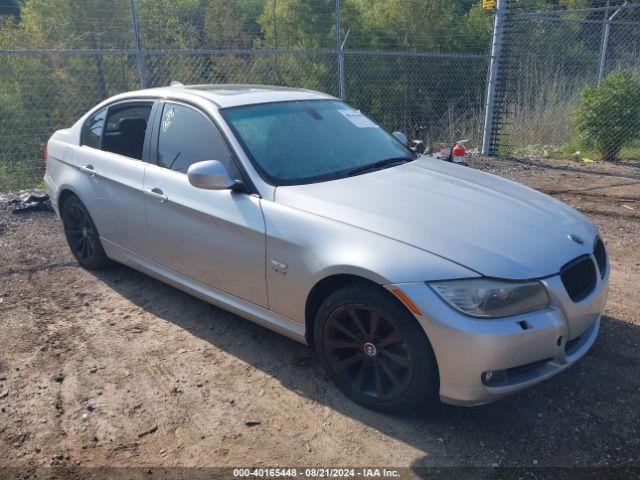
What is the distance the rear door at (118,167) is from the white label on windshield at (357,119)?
1.50 meters

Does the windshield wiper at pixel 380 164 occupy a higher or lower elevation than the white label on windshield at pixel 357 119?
lower

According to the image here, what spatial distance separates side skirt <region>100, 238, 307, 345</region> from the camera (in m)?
3.38

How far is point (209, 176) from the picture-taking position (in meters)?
3.37

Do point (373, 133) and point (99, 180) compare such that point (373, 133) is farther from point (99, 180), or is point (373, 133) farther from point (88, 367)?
point (88, 367)

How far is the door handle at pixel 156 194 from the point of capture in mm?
3922

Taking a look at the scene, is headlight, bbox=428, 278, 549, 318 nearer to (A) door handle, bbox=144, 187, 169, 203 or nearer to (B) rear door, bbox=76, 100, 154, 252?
(A) door handle, bbox=144, 187, 169, 203

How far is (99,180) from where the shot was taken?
15.0 ft

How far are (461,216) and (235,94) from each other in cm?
198

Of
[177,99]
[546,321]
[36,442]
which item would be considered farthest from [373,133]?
[36,442]

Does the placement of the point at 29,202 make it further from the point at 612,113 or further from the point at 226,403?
the point at 612,113

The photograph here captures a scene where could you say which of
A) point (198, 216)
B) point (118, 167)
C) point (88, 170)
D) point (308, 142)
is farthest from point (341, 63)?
point (198, 216)

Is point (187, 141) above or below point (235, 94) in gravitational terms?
below

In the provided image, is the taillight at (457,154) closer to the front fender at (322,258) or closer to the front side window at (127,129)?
the front fender at (322,258)

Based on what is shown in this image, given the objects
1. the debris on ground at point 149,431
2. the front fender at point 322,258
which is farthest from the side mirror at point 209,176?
the debris on ground at point 149,431
